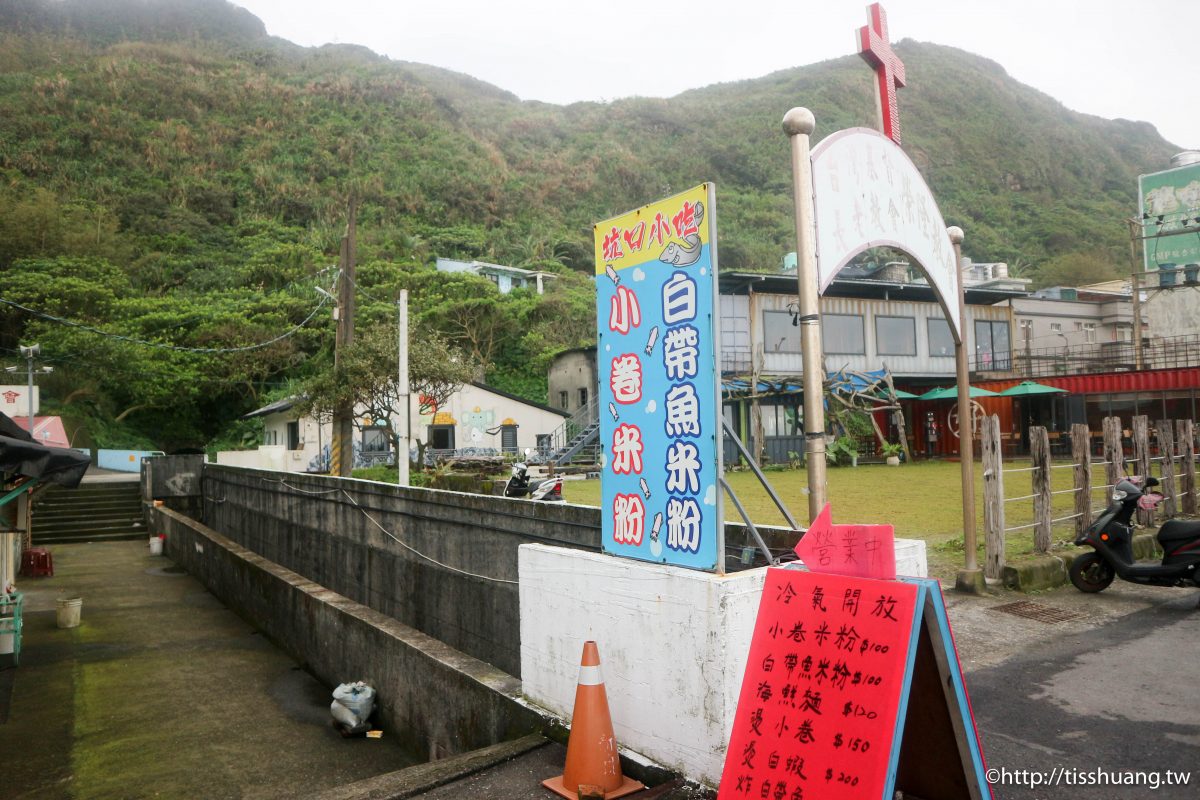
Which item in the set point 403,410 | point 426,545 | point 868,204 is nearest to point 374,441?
point 403,410

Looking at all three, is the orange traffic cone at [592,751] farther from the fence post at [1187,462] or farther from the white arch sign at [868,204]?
the fence post at [1187,462]

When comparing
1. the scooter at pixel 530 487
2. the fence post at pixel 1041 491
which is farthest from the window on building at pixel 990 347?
the fence post at pixel 1041 491

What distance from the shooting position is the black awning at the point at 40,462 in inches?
295

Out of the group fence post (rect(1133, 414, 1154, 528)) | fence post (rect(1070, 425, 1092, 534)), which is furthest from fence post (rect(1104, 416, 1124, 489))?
fence post (rect(1070, 425, 1092, 534))

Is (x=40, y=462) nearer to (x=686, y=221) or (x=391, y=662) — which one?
(x=391, y=662)

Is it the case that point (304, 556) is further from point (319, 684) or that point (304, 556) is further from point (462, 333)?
point (462, 333)

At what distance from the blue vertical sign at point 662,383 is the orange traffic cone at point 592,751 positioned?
26.3 inches

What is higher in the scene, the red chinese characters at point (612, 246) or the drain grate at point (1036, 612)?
the red chinese characters at point (612, 246)

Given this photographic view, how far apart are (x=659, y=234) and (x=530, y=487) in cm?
949

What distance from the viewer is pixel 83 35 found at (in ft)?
413

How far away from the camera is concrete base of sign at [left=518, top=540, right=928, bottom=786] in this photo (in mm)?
3240

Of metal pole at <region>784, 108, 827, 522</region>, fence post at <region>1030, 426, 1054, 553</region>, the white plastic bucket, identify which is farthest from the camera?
the white plastic bucket

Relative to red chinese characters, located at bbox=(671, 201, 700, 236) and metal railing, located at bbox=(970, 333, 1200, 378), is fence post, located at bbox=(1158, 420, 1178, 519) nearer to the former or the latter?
red chinese characters, located at bbox=(671, 201, 700, 236)

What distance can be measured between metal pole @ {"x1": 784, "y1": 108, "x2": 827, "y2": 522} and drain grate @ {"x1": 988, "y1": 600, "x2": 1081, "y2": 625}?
136 inches
